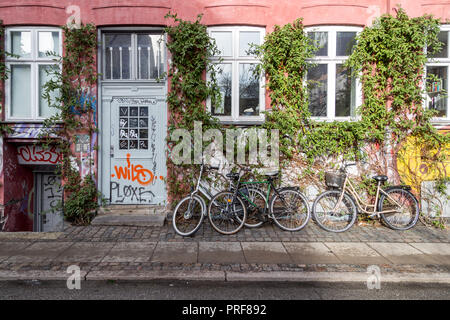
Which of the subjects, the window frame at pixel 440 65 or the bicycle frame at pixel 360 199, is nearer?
the bicycle frame at pixel 360 199

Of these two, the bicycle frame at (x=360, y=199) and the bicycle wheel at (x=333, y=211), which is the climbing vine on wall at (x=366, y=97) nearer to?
the bicycle frame at (x=360, y=199)

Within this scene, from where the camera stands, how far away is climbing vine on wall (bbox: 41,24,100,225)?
23.1 feet

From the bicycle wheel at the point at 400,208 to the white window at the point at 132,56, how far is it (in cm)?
535

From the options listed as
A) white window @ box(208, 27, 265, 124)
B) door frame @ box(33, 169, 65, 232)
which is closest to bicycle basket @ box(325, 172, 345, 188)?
white window @ box(208, 27, 265, 124)

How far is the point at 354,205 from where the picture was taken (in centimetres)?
648

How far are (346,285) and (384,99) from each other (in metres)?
4.43

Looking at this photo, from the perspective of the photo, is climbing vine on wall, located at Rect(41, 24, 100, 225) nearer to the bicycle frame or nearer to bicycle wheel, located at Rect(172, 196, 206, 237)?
bicycle wheel, located at Rect(172, 196, 206, 237)

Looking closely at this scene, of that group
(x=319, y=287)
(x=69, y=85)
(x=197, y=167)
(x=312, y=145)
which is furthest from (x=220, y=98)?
(x=319, y=287)

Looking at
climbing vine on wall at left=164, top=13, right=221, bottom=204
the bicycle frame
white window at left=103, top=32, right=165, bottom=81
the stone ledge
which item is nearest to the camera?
the bicycle frame

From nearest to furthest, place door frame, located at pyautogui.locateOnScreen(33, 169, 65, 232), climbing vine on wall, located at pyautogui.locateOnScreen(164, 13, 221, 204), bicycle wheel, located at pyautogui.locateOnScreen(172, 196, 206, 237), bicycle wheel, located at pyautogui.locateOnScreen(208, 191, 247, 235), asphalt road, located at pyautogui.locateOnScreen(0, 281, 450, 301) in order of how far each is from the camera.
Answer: asphalt road, located at pyautogui.locateOnScreen(0, 281, 450, 301)
bicycle wheel, located at pyautogui.locateOnScreen(172, 196, 206, 237)
bicycle wheel, located at pyautogui.locateOnScreen(208, 191, 247, 235)
climbing vine on wall, located at pyautogui.locateOnScreen(164, 13, 221, 204)
door frame, located at pyautogui.locateOnScreen(33, 169, 65, 232)

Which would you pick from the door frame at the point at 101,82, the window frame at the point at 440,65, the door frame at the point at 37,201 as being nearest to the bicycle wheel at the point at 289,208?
the door frame at the point at 101,82

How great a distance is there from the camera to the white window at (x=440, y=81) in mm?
7234

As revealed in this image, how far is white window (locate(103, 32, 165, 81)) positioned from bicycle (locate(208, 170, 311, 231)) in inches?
120

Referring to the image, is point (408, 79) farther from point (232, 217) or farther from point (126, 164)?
point (126, 164)
